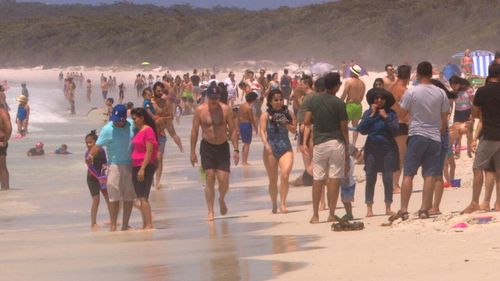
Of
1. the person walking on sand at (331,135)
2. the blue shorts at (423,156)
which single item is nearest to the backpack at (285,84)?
the person walking on sand at (331,135)

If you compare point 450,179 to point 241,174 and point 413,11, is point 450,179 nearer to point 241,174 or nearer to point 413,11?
point 241,174

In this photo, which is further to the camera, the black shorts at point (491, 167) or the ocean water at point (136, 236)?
the black shorts at point (491, 167)

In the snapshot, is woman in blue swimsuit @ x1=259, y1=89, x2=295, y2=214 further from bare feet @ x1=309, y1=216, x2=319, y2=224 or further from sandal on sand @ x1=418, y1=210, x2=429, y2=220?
sandal on sand @ x1=418, y1=210, x2=429, y2=220

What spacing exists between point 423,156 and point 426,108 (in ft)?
1.41

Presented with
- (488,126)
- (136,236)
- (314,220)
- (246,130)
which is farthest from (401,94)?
(246,130)

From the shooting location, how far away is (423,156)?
10469 millimetres

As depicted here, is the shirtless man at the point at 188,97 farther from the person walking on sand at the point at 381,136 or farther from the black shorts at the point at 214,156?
the person walking on sand at the point at 381,136

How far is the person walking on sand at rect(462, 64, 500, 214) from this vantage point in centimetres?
1027

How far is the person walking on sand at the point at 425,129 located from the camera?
10.4 metres

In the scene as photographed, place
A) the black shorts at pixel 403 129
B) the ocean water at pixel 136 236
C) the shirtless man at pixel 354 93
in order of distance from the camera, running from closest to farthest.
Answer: the ocean water at pixel 136 236
the black shorts at pixel 403 129
the shirtless man at pixel 354 93

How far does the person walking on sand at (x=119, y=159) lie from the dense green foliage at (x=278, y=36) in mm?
61133

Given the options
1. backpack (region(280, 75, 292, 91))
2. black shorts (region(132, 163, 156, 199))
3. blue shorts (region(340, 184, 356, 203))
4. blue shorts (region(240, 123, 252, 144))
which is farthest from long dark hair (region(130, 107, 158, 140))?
backpack (region(280, 75, 292, 91))

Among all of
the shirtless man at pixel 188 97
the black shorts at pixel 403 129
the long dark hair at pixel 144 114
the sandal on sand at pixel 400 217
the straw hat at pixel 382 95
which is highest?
the straw hat at pixel 382 95

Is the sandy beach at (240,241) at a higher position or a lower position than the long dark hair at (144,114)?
lower
